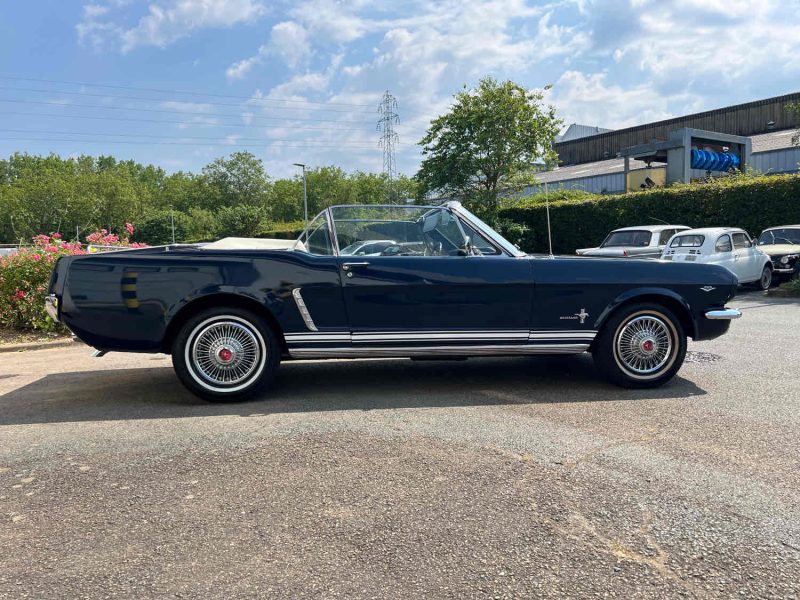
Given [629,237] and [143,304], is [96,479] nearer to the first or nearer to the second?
[143,304]

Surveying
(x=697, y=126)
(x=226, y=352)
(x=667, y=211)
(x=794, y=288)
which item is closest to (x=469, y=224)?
(x=226, y=352)

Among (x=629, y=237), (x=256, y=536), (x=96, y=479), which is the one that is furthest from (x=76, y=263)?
(x=629, y=237)

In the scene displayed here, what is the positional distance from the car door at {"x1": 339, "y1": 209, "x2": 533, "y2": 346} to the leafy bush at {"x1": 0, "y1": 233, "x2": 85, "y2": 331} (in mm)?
5872

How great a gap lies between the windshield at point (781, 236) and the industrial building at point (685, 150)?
357 inches

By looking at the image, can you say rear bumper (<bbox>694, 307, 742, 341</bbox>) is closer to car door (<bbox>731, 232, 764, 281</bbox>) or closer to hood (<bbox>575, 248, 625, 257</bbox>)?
hood (<bbox>575, 248, 625, 257</bbox>)

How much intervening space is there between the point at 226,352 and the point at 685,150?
23856mm

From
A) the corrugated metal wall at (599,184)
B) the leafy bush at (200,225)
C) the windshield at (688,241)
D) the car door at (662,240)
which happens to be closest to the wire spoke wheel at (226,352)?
the windshield at (688,241)

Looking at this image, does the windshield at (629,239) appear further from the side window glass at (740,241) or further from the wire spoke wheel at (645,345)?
→ the wire spoke wheel at (645,345)

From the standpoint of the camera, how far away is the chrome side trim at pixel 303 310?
466 centimetres

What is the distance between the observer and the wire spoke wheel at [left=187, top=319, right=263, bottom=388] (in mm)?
4613

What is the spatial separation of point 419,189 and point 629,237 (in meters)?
10.4

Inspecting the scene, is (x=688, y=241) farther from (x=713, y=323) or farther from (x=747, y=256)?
(x=713, y=323)

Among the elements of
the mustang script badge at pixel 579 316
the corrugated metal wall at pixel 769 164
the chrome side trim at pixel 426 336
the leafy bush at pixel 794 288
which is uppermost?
the corrugated metal wall at pixel 769 164

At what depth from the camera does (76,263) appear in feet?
15.0
